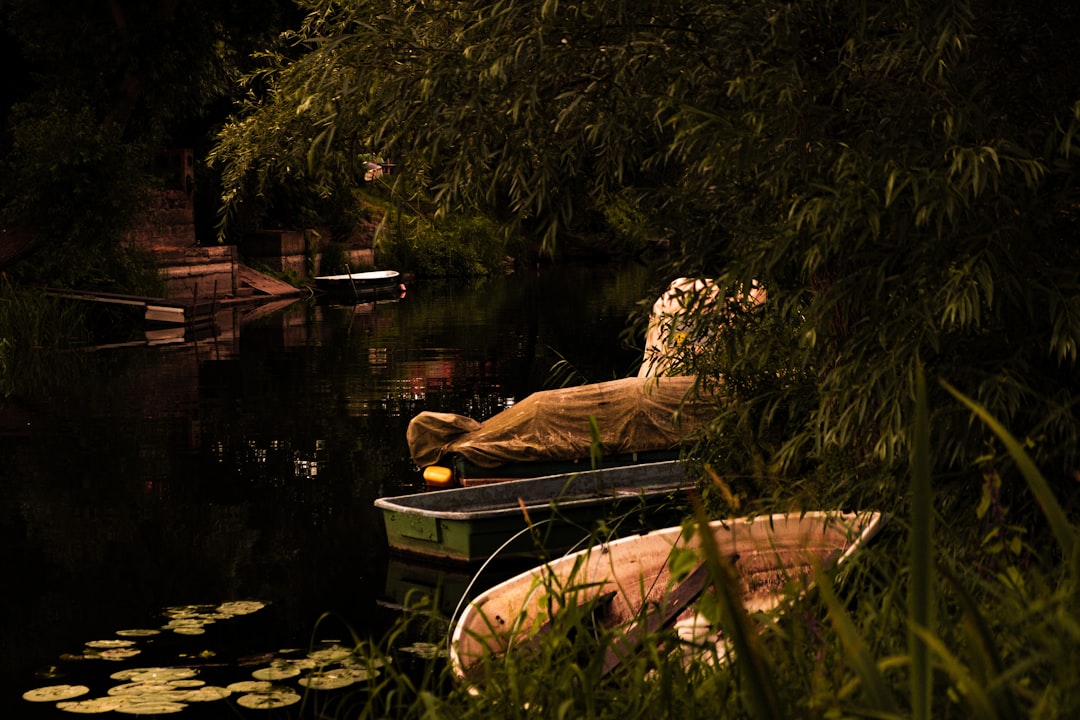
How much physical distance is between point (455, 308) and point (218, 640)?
29.7 metres

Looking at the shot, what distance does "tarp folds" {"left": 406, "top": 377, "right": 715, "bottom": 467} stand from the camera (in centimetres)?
1368

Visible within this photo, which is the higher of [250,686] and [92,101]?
[92,101]

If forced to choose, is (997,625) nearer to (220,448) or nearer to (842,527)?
(842,527)

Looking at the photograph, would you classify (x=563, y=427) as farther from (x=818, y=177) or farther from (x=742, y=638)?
(x=742, y=638)

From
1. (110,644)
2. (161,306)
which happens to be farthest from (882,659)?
(161,306)

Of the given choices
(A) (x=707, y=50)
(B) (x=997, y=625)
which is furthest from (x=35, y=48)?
(B) (x=997, y=625)

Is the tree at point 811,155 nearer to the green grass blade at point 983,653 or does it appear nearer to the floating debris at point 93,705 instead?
the floating debris at point 93,705

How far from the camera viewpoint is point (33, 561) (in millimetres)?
12375

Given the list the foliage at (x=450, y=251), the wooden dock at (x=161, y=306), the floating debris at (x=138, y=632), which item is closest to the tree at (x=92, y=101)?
the wooden dock at (x=161, y=306)

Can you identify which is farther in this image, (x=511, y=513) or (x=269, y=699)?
(x=511, y=513)

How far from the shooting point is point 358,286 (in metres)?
43.5

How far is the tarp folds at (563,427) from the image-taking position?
44.9ft

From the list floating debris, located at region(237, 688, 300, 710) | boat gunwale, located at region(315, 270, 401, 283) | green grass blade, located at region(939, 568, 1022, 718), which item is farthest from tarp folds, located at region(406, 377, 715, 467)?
boat gunwale, located at region(315, 270, 401, 283)

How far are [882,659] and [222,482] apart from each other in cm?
1234
